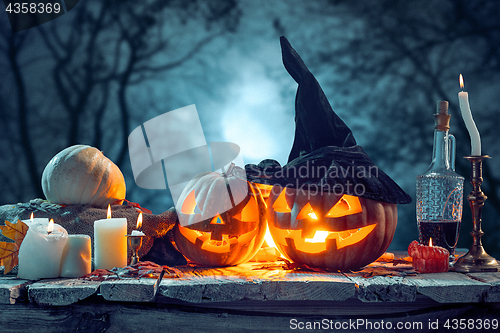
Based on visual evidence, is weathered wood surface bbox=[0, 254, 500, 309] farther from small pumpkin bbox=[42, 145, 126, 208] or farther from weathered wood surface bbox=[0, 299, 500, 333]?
small pumpkin bbox=[42, 145, 126, 208]

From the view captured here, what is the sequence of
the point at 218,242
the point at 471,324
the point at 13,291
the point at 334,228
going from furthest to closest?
the point at 218,242 → the point at 334,228 → the point at 471,324 → the point at 13,291

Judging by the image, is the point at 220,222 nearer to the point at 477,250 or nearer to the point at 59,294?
the point at 59,294

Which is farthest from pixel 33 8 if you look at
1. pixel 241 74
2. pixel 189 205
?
pixel 189 205

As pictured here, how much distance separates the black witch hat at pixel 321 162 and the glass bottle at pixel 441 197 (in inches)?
8.3

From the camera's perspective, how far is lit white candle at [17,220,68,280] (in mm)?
1055

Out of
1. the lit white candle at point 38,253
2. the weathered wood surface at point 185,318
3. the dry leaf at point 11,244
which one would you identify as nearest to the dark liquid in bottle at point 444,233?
the weathered wood surface at point 185,318

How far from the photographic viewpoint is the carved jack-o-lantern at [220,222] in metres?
1.24

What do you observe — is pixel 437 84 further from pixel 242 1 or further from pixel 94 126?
pixel 94 126

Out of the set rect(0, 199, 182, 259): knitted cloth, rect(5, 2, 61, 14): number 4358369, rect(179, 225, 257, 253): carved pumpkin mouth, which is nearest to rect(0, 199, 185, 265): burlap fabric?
rect(0, 199, 182, 259): knitted cloth

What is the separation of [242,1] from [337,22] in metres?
0.66

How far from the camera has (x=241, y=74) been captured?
8.18 ft

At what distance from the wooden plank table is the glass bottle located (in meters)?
0.30

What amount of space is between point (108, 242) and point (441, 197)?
1.18m

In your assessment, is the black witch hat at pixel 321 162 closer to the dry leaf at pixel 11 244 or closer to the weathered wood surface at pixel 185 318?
the weathered wood surface at pixel 185 318
